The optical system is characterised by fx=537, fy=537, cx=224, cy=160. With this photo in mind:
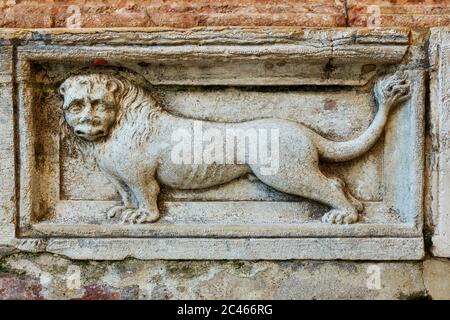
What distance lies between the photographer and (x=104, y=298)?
8.13 ft

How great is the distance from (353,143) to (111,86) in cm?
113

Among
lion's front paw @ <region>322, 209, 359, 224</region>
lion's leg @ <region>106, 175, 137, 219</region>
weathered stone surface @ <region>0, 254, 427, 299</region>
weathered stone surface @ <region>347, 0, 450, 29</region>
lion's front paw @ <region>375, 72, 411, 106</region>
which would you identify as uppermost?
weathered stone surface @ <region>347, 0, 450, 29</region>

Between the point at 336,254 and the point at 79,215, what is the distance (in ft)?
3.96

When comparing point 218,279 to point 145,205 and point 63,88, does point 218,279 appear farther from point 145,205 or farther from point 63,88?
point 63,88

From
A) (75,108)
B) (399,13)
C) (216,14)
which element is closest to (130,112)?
(75,108)

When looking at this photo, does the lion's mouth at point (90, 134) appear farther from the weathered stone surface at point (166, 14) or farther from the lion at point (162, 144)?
the weathered stone surface at point (166, 14)

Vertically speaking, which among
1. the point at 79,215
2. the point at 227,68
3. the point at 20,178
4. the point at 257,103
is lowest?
the point at 79,215

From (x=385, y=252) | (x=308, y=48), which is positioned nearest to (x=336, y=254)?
(x=385, y=252)

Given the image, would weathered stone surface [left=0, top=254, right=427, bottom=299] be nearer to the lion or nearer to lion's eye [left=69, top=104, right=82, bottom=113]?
the lion

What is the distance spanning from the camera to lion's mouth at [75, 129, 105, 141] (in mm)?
2389

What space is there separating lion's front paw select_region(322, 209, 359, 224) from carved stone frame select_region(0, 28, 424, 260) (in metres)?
0.03

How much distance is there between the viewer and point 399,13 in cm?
244

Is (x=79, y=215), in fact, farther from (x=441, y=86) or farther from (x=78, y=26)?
(x=441, y=86)

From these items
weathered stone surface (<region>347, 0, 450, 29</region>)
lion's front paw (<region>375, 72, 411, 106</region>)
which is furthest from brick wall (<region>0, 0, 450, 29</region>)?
lion's front paw (<region>375, 72, 411, 106</region>)
